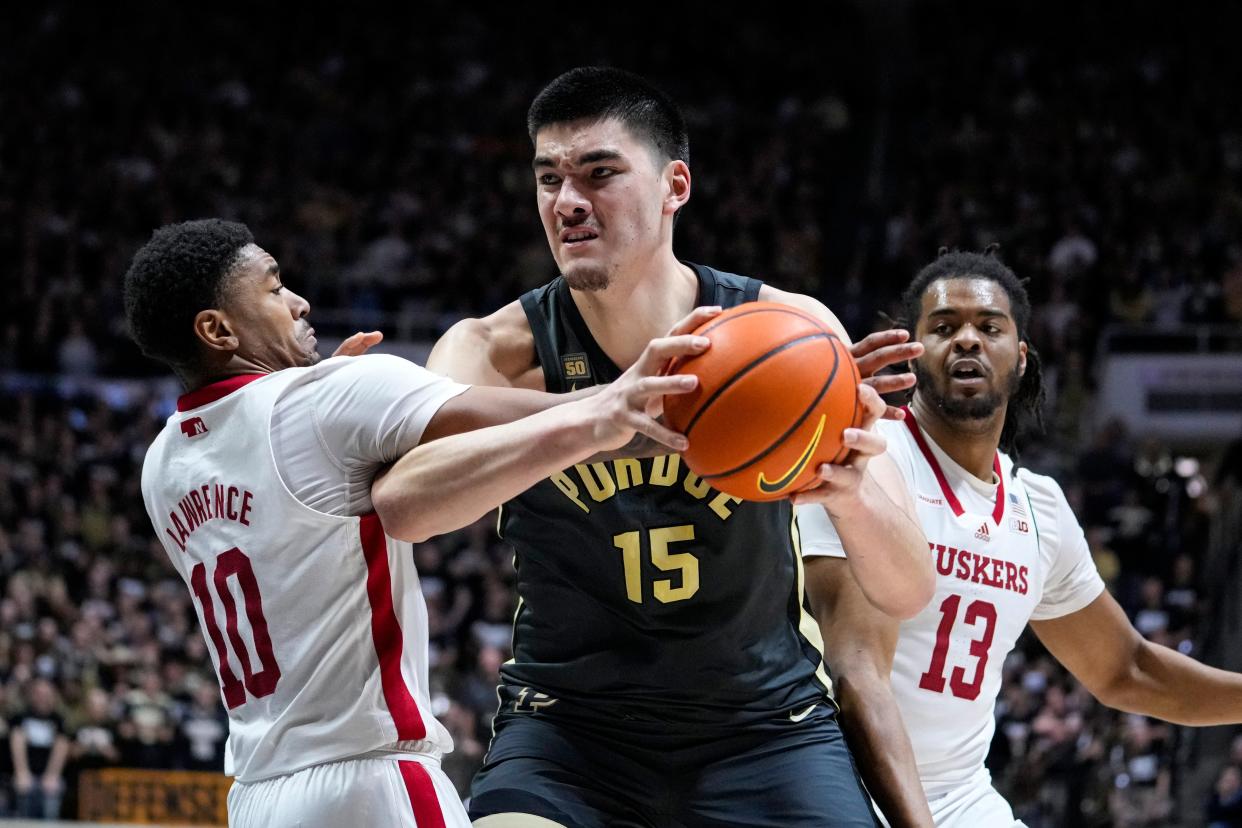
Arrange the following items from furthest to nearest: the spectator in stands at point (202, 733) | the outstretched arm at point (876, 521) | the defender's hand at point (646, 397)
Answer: the spectator in stands at point (202, 733)
the outstretched arm at point (876, 521)
the defender's hand at point (646, 397)

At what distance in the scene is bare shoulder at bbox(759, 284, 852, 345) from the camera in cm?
314

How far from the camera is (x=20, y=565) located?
1323 centimetres

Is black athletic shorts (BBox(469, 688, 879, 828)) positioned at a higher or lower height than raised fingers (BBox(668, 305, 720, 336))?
lower

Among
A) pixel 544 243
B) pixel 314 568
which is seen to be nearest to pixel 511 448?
pixel 314 568

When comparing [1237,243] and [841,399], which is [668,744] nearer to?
[841,399]

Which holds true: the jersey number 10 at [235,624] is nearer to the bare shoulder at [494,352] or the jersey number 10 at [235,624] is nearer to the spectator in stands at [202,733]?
the bare shoulder at [494,352]

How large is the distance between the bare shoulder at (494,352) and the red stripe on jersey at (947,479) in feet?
4.53

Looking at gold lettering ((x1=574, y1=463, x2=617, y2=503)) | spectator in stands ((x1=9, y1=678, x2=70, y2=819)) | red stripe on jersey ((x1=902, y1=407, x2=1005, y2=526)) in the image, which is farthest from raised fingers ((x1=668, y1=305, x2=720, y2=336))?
spectator in stands ((x1=9, y1=678, x2=70, y2=819))

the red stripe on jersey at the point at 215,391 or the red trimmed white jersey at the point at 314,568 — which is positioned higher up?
the red stripe on jersey at the point at 215,391

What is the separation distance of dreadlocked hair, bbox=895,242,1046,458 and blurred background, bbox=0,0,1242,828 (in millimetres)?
4992

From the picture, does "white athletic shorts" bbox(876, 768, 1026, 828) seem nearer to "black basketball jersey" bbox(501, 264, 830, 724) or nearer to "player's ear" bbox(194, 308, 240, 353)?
"black basketball jersey" bbox(501, 264, 830, 724)

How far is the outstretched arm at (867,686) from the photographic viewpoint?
369 cm

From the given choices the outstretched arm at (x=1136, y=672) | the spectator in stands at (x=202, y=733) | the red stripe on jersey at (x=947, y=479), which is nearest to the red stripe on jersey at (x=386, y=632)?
the red stripe on jersey at (x=947, y=479)

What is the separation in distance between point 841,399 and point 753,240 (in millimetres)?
14336
